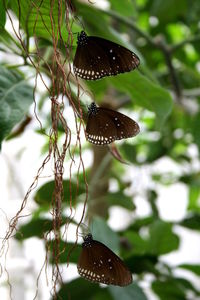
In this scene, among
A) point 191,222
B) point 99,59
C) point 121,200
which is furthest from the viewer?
point 191,222

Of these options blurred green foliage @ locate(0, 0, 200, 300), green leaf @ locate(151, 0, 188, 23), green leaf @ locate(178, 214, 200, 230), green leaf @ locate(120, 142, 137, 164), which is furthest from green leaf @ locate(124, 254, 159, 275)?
green leaf @ locate(151, 0, 188, 23)

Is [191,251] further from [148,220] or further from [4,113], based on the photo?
[4,113]

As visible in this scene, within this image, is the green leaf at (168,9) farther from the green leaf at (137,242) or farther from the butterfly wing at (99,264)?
the butterfly wing at (99,264)

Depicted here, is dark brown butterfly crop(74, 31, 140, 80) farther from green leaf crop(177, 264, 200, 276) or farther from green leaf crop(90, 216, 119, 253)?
green leaf crop(177, 264, 200, 276)

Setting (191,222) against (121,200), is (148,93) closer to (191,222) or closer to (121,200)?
(121,200)

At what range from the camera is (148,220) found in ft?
3.77

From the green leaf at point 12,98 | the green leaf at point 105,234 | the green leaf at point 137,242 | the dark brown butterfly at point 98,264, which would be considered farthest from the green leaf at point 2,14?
the green leaf at point 137,242

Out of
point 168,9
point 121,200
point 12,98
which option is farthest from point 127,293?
point 168,9

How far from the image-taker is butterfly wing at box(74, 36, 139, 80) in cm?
39

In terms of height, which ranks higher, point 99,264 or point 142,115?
point 142,115

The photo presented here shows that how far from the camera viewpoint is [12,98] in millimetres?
629

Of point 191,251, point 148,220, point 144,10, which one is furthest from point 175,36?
point 191,251

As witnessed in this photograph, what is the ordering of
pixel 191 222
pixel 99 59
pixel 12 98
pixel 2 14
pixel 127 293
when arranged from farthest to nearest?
pixel 191 222 → pixel 127 293 → pixel 12 98 → pixel 2 14 → pixel 99 59

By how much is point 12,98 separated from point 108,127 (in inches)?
8.8
